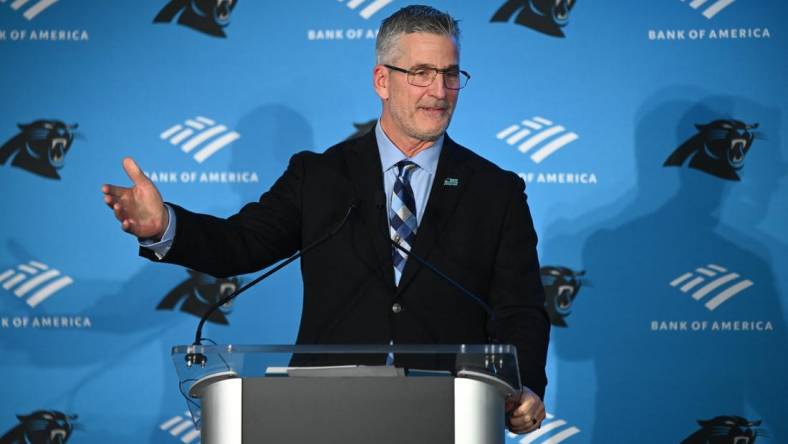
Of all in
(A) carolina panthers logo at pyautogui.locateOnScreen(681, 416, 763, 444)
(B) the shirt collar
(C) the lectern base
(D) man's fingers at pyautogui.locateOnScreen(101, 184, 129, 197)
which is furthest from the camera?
(A) carolina panthers logo at pyautogui.locateOnScreen(681, 416, 763, 444)

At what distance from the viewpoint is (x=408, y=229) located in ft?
8.73

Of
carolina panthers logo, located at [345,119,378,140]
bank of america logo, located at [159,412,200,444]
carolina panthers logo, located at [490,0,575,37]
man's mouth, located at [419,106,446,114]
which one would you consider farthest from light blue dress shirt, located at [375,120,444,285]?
bank of america logo, located at [159,412,200,444]

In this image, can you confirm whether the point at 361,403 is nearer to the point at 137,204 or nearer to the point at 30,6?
the point at 137,204

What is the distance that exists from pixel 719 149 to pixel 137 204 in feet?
8.78

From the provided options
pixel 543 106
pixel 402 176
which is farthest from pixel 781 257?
pixel 402 176

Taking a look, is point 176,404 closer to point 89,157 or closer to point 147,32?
point 89,157

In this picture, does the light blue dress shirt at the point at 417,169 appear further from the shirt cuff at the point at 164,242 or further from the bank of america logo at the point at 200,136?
the bank of america logo at the point at 200,136

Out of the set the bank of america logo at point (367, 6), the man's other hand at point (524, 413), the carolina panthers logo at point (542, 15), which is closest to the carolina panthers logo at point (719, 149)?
the carolina panthers logo at point (542, 15)

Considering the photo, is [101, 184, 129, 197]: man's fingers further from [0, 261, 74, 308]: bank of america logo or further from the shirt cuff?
[0, 261, 74, 308]: bank of america logo

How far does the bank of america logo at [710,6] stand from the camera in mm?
4035

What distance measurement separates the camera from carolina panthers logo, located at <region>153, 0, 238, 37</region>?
13.4 feet

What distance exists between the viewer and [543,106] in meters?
4.04

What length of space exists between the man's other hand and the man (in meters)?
0.30

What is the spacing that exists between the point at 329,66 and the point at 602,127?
1143mm
